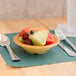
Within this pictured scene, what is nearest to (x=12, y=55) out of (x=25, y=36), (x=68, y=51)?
(x=25, y=36)

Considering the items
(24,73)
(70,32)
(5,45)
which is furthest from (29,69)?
(70,32)

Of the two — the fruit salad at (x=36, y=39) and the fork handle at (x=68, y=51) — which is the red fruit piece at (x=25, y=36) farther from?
the fork handle at (x=68, y=51)

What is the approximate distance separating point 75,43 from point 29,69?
0.29m

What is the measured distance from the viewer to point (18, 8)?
1.28 meters

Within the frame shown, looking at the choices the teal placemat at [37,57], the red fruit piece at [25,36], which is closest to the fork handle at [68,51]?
the teal placemat at [37,57]

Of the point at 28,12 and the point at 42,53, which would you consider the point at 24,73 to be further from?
the point at 28,12

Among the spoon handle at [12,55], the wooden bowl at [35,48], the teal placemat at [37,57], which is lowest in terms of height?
the teal placemat at [37,57]

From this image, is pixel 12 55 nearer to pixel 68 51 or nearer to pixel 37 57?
pixel 37 57

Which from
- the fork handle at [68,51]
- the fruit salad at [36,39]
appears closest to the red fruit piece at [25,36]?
the fruit salad at [36,39]

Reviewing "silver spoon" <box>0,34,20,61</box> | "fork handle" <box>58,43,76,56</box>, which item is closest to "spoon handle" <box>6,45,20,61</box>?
"silver spoon" <box>0,34,20,61</box>

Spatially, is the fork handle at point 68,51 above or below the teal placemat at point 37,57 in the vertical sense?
below

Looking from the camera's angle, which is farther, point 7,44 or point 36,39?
point 7,44

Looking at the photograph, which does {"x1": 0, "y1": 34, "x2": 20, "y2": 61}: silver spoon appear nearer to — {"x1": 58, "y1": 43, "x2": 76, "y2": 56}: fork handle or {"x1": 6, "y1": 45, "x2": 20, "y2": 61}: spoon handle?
{"x1": 6, "y1": 45, "x2": 20, "y2": 61}: spoon handle

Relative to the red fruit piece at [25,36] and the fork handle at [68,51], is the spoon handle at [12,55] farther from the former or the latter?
the fork handle at [68,51]
